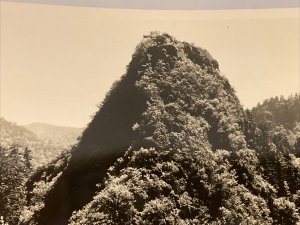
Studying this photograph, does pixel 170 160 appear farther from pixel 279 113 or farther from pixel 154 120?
pixel 279 113

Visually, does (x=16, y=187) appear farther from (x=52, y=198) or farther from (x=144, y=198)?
(x=144, y=198)

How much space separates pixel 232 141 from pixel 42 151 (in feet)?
361

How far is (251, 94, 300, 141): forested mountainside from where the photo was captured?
276 feet

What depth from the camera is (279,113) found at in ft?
299

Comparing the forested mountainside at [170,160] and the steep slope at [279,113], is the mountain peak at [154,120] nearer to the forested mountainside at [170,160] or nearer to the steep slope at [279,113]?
the forested mountainside at [170,160]

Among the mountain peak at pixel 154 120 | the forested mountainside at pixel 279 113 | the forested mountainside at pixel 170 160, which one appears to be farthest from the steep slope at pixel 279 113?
the mountain peak at pixel 154 120

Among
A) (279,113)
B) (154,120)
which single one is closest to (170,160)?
(154,120)

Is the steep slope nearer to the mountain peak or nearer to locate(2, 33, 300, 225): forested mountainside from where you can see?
locate(2, 33, 300, 225): forested mountainside

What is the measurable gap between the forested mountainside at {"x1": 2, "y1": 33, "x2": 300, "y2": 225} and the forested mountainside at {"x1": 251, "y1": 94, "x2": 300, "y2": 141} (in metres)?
43.4

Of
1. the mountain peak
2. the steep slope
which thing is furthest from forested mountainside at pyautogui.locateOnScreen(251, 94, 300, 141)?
the mountain peak

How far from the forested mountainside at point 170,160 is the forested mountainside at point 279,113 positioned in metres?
43.4

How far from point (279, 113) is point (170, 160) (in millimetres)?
68242

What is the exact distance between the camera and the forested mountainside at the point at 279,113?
276ft

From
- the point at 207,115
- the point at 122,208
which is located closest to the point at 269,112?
Answer: the point at 207,115
